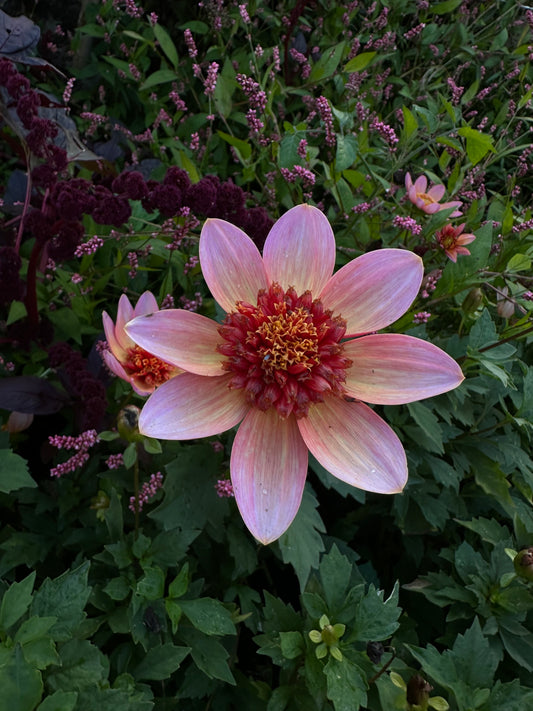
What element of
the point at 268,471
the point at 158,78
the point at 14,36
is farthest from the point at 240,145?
the point at 268,471

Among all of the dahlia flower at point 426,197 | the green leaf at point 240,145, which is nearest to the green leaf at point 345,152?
the dahlia flower at point 426,197

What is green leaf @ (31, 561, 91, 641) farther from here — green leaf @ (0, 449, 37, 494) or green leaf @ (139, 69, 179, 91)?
green leaf @ (139, 69, 179, 91)

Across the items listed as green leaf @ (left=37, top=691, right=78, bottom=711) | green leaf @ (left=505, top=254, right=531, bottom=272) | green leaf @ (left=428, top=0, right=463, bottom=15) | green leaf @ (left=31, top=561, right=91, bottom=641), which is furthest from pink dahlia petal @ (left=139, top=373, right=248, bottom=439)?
green leaf @ (left=428, top=0, right=463, bottom=15)

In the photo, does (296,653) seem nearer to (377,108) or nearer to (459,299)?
(459,299)

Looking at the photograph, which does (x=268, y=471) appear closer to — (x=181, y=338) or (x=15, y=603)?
(x=181, y=338)

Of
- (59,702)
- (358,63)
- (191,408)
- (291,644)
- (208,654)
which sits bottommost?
(208,654)

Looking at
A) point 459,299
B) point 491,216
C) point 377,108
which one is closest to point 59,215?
point 459,299
